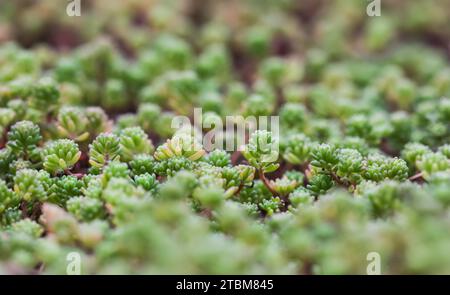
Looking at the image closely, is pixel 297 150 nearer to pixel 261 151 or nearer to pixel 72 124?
pixel 261 151

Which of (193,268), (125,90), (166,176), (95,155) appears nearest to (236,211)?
(193,268)

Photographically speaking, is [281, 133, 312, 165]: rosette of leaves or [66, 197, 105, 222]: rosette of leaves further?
[281, 133, 312, 165]: rosette of leaves

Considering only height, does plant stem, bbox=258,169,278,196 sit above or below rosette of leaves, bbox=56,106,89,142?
below

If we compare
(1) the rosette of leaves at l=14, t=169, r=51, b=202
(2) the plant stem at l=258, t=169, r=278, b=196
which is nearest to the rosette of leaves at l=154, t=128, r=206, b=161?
(2) the plant stem at l=258, t=169, r=278, b=196

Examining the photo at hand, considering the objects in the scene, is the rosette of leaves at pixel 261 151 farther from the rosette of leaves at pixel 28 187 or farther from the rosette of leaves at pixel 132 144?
the rosette of leaves at pixel 28 187

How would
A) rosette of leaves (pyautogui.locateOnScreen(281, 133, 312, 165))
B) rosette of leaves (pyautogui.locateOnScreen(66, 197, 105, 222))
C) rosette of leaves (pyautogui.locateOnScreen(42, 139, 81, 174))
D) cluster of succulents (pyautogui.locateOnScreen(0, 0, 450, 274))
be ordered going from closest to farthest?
cluster of succulents (pyautogui.locateOnScreen(0, 0, 450, 274)) < rosette of leaves (pyautogui.locateOnScreen(66, 197, 105, 222)) < rosette of leaves (pyautogui.locateOnScreen(42, 139, 81, 174)) < rosette of leaves (pyautogui.locateOnScreen(281, 133, 312, 165))

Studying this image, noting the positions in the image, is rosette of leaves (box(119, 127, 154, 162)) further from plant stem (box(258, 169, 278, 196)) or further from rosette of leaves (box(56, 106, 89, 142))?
plant stem (box(258, 169, 278, 196))

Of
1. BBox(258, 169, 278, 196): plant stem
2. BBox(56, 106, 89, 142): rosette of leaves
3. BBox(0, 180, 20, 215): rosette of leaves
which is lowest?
BBox(0, 180, 20, 215): rosette of leaves

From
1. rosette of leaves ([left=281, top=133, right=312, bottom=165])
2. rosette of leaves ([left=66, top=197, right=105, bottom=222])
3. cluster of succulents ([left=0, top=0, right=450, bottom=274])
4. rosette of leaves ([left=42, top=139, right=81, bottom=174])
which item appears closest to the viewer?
cluster of succulents ([left=0, top=0, right=450, bottom=274])
